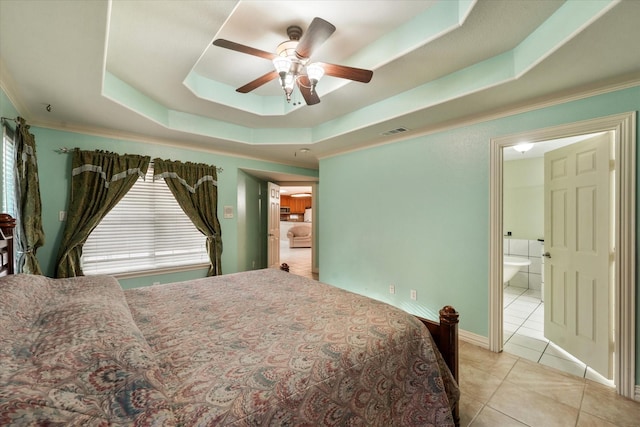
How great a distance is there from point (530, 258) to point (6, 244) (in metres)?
6.37

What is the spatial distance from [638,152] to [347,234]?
2.98 meters

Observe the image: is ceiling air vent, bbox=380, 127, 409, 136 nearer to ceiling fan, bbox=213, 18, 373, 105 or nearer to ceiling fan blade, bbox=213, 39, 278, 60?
ceiling fan, bbox=213, 18, 373, 105

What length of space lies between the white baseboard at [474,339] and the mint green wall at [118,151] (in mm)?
3238

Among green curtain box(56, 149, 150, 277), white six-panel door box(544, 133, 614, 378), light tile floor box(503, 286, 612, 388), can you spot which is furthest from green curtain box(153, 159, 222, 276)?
white six-panel door box(544, 133, 614, 378)

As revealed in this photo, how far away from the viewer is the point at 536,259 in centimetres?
456

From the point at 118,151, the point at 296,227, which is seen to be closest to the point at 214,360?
the point at 118,151

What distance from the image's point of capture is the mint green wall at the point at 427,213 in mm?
2686

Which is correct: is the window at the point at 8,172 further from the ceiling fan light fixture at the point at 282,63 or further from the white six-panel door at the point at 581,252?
the white six-panel door at the point at 581,252

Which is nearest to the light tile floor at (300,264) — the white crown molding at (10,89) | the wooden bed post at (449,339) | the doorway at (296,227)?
the doorway at (296,227)

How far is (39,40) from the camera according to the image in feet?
5.18

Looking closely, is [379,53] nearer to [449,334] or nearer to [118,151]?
[449,334]

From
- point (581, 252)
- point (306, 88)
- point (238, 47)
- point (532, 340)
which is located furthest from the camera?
point (532, 340)

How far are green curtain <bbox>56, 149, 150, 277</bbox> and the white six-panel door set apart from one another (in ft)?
15.8

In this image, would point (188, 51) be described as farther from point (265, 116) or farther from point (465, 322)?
point (465, 322)
